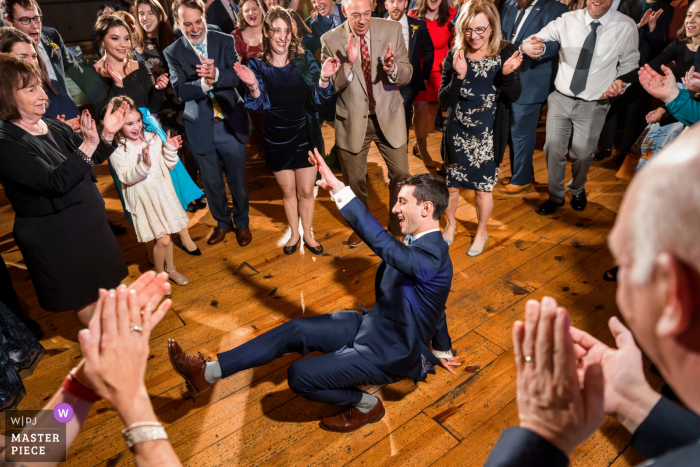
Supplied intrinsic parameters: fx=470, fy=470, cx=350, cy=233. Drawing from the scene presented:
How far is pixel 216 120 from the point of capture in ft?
11.0

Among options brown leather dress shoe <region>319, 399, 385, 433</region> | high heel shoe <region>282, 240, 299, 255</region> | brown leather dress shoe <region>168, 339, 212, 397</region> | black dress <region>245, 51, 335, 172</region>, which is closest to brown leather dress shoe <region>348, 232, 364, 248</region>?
high heel shoe <region>282, 240, 299, 255</region>

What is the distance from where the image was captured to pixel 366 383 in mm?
1965

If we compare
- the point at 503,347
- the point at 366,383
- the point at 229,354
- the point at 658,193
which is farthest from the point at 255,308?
the point at 658,193

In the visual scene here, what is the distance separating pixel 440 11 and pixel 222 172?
97.9 inches

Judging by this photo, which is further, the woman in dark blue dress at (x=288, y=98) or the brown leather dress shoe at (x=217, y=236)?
the brown leather dress shoe at (x=217, y=236)

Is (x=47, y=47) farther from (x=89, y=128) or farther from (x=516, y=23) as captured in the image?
(x=516, y=23)

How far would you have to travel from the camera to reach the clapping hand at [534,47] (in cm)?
327

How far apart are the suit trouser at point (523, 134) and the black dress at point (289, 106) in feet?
5.61

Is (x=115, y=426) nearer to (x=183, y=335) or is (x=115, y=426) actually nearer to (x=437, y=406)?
(x=183, y=335)

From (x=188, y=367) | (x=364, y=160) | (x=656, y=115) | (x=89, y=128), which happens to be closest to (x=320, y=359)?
(x=188, y=367)

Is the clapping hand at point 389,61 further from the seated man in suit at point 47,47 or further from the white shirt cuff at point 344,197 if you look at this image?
the seated man in suit at point 47,47

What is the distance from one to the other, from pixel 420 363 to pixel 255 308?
1.25 meters

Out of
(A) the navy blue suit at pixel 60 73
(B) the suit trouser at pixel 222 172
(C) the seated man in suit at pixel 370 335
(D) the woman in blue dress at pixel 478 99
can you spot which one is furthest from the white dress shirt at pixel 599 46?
(A) the navy blue suit at pixel 60 73

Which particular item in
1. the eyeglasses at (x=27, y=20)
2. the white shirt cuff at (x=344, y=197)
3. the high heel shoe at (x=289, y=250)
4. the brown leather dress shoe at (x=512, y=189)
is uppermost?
the eyeglasses at (x=27, y=20)
